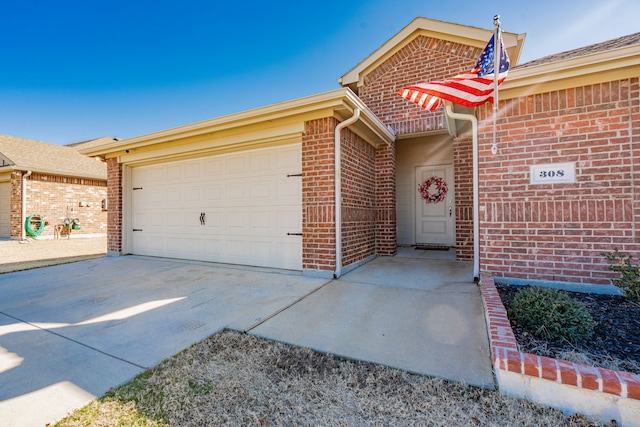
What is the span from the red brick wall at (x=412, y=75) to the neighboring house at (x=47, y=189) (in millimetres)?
12987

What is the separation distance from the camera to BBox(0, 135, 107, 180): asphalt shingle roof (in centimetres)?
1124

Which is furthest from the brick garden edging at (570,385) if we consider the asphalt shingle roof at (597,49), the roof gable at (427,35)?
the roof gable at (427,35)

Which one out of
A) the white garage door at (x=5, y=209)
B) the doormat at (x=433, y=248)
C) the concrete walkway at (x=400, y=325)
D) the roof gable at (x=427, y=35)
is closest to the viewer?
the concrete walkway at (x=400, y=325)

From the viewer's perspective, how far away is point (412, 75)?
6.88 m

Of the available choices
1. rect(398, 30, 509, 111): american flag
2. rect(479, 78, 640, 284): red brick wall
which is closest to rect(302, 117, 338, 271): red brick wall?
rect(398, 30, 509, 111): american flag

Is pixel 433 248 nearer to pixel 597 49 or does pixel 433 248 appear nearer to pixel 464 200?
pixel 464 200

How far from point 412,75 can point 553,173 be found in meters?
4.33

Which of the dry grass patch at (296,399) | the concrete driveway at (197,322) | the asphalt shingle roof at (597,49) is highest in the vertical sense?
the asphalt shingle roof at (597,49)

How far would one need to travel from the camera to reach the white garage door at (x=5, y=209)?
1178cm

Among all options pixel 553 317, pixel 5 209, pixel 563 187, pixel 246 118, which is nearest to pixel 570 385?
pixel 553 317

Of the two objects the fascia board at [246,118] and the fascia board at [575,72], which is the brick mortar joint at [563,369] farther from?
the fascia board at [246,118]

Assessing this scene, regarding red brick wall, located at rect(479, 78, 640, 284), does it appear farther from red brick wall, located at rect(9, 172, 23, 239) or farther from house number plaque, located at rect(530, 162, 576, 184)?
red brick wall, located at rect(9, 172, 23, 239)

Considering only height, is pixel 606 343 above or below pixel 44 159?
below

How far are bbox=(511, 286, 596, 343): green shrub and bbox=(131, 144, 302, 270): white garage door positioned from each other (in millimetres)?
3281
